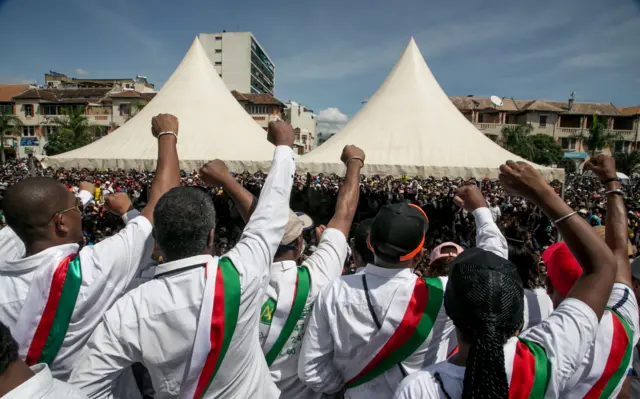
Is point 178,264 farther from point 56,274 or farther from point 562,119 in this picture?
point 562,119

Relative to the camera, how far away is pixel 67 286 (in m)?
1.25

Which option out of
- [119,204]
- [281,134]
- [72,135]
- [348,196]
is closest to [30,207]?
[119,204]

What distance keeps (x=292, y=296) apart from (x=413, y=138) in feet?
27.5

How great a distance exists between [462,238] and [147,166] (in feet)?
26.9

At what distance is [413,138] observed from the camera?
9367 mm

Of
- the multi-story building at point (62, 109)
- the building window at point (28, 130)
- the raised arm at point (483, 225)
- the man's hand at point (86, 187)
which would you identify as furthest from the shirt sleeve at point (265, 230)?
the building window at point (28, 130)

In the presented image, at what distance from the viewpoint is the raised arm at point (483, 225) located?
1686 mm

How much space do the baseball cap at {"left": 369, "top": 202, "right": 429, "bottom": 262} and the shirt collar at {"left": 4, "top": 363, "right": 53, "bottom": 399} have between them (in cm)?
107

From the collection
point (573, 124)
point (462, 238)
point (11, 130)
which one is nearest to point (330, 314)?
point (462, 238)

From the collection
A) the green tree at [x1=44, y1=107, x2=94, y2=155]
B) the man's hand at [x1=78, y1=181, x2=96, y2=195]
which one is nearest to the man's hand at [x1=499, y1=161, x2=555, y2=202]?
the man's hand at [x1=78, y1=181, x2=96, y2=195]

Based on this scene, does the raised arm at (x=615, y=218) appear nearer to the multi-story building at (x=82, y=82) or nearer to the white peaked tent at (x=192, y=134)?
the white peaked tent at (x=192, y=134)

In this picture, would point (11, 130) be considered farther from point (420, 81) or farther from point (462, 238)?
point (462, 238)

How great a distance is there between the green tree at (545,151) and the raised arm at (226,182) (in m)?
45.0

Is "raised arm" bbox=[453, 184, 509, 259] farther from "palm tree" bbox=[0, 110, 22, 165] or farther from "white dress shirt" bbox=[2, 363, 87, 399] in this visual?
"palm tree" bbox=[0, 110, 22, 165]
